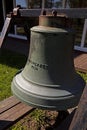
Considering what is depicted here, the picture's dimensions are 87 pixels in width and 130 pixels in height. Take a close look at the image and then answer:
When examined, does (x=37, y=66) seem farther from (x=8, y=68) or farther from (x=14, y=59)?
(x=14, y=59)

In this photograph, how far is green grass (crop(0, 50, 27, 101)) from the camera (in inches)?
145

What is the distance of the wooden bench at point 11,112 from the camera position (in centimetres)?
209

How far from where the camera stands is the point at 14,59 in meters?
5.45

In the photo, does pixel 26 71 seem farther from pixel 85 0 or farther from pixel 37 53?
pixel 85 0

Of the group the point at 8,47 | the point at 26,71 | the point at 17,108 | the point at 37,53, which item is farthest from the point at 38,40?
the point at 8,47

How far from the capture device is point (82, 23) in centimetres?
628

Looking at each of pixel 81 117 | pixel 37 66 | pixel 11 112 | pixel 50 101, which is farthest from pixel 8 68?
pixel 81 117

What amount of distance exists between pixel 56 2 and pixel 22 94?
5.78 meters

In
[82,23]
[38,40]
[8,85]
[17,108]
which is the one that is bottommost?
[8,85]

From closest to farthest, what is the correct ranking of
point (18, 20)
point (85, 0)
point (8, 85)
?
1. point (18, 20)
2. point (8, 85)
3. point (85, 0)

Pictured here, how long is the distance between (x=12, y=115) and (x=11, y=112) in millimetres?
60

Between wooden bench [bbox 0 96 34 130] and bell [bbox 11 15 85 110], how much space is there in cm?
82

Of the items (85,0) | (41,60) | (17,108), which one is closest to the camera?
(41,60)

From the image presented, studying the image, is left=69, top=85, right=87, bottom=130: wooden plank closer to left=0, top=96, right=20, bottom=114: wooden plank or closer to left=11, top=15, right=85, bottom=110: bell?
left=11, top=15, right=85, bottom=110: bell
